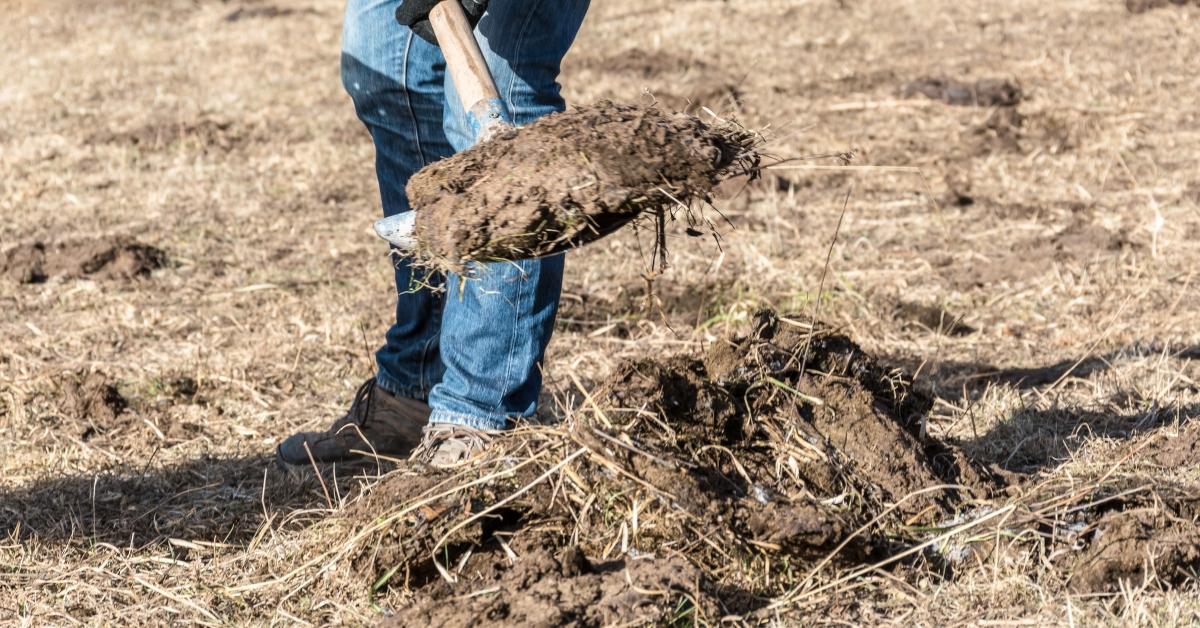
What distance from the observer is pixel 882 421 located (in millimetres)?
2686

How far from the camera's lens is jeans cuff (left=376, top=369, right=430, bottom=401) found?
3.32 metres

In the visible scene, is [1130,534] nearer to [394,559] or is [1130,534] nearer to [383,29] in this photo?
[394,559]

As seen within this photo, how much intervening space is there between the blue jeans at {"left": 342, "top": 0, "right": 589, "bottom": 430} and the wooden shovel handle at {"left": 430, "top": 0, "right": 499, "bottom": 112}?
12 cm

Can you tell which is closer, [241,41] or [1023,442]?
[1023,442]

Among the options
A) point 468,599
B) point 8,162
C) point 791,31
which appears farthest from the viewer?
point 791,31

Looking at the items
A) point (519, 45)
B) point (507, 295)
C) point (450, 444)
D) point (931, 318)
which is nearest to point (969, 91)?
point (931, 318)

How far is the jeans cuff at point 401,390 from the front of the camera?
3.32 metres

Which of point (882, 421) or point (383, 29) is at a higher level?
point (383, 29)

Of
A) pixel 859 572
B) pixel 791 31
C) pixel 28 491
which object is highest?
pixel 859 572

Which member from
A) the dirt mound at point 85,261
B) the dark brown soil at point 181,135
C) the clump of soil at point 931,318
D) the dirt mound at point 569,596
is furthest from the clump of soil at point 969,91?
the dirt mound at point 569,596

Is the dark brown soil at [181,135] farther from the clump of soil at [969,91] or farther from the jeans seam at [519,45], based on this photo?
the jeans seam at [519,45]

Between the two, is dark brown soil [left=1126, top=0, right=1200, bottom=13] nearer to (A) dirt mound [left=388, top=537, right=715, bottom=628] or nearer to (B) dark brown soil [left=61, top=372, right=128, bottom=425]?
(B) dark brown soil [left=61, top=372, right=128, bottom=425]

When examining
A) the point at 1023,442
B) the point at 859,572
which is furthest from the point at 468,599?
the point at 1023,442

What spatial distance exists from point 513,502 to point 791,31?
718 centimetres
